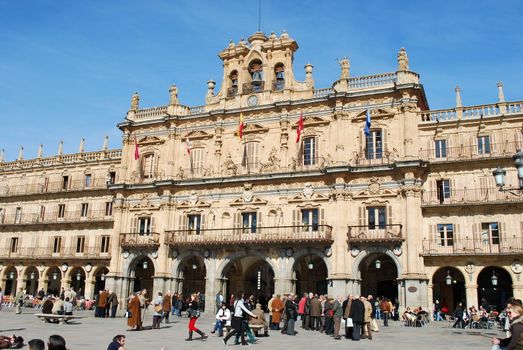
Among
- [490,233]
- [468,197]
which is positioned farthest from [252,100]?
[490,233]

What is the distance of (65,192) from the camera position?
1902 inches

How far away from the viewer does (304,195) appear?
3591 cm

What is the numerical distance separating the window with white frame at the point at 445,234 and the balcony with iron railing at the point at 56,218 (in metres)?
26.3

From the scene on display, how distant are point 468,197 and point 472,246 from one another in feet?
Result: 9.81

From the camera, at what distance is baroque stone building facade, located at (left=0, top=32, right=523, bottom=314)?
107ft

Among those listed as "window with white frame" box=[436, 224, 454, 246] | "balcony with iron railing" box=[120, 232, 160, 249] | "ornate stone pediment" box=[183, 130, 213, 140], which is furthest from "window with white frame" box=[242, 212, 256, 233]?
"window with white frame" box=[436, 224, 454, 246]

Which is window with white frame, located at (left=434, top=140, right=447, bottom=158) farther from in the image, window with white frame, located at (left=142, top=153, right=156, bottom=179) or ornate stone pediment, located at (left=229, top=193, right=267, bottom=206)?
window with white frame, located at (left=142, top=153, right=156, bottom=179)

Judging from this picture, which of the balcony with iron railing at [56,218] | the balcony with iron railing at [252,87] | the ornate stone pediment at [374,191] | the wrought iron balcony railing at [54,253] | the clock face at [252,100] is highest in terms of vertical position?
the balcony with iron railing at [252,87]

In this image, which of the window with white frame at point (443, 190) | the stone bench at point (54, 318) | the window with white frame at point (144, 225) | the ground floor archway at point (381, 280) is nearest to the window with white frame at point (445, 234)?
the window with white frame at point (443, 190)

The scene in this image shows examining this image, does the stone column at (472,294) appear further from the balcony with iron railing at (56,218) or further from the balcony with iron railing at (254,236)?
the balcony with iron railing at (56,218)

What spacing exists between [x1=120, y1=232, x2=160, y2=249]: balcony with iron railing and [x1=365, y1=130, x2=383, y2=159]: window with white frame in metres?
16.4

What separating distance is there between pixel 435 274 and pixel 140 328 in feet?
68.3

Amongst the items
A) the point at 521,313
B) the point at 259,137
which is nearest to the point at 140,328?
the point at 521,313

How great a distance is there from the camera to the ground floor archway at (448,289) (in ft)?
114
